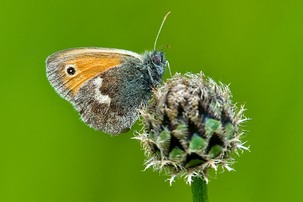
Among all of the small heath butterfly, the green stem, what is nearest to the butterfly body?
the small heath butterfly

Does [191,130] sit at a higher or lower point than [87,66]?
lower

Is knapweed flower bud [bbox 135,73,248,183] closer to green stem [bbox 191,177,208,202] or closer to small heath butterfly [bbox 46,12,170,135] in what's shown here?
green stem [bbox 191,177,208,202]

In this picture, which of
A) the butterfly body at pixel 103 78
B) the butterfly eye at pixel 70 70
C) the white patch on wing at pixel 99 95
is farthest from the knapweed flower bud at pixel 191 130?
the butterfly eye at pixel 70 70

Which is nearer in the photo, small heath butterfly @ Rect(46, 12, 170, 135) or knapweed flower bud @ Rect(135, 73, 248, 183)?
knapweed flower bud @ Rect(135, 73, 248, 183)

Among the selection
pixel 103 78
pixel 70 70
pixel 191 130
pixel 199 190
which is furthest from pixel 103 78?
pixel 199 190

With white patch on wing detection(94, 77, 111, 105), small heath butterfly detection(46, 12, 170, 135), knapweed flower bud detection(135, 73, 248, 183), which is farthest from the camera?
white patch on wing detection(94, 77, 111, 105)

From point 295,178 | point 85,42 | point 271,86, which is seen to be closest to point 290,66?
point 271,86

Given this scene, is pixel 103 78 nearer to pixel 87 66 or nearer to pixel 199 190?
pixel 87 66

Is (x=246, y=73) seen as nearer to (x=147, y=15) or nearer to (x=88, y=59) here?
(x=147, y=15)
